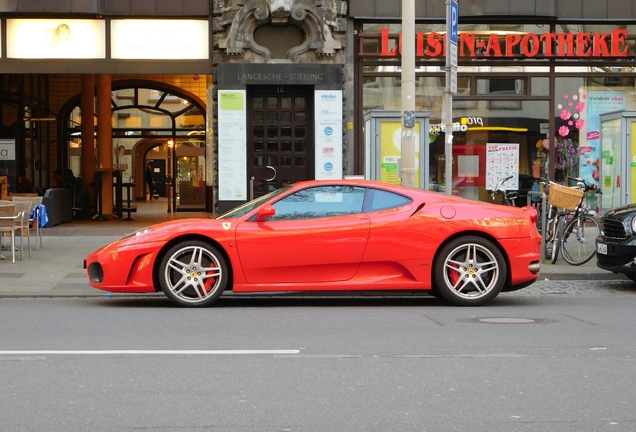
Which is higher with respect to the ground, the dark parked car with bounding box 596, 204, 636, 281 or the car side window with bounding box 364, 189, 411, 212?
the car side window with bounding box 364, 189, 411, 212

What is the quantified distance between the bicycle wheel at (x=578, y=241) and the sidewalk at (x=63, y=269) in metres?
0.14

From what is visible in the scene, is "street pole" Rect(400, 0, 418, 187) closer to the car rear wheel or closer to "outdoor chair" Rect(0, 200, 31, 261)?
the car rear wheel

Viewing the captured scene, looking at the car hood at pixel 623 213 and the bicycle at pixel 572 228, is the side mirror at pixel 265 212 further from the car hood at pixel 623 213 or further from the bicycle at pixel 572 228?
the bicycle at pixel 572 228

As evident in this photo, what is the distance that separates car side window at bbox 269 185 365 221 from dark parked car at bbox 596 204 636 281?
3.55 metres

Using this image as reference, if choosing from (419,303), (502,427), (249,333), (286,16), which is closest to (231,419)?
(502,427)

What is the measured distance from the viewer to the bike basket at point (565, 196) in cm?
1315

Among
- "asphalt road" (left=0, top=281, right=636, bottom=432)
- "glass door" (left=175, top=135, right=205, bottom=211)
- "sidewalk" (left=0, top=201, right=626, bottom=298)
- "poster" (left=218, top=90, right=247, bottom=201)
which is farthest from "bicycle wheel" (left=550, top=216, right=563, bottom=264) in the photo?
"glass door" (left=175, top=135, right=205, bottom=211)

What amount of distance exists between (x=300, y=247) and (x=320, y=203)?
56cm

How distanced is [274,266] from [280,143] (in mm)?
8870

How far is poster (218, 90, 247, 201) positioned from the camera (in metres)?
17.7

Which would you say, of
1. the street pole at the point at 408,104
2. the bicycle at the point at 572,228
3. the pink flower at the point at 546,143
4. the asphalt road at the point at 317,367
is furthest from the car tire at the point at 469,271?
the pink flower at the point at 546,143

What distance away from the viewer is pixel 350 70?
17.9m

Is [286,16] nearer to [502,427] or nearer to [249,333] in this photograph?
[249,333]

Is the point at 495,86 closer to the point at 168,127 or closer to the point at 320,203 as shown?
the point at 320,203
